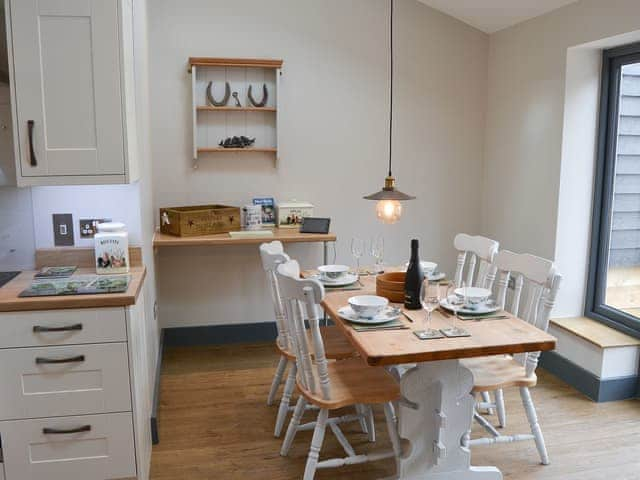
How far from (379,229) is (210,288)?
133 cm

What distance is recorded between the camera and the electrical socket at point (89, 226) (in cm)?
275

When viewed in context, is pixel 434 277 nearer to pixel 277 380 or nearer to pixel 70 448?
pixel 277 380

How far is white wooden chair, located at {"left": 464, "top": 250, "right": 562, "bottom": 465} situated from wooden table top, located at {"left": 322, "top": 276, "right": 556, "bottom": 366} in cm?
23

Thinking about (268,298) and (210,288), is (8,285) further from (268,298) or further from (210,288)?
(268,298)

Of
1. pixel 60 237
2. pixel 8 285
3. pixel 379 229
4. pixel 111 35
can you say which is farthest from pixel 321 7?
pixel 8 285

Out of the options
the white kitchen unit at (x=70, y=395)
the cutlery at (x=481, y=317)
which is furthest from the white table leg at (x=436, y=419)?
the white kitchen unit at (x=70, y=395)

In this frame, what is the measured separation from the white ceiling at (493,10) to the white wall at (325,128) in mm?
104

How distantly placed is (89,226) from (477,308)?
1.86 meters

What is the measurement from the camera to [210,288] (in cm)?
418

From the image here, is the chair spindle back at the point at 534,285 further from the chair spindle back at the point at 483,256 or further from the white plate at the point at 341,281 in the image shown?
the white plate at the point at 341,281

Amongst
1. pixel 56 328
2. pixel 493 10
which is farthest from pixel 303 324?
pixel 493 10

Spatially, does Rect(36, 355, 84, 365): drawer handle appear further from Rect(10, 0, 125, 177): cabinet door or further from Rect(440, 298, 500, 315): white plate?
Rect(440, 298, 500, 315): white plate

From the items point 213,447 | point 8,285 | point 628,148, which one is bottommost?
point 213,447

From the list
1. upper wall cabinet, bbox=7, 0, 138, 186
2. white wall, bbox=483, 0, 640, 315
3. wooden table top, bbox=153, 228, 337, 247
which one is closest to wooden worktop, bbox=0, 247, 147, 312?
upper wall cabinet, bbox=7, 0, 138, 186
